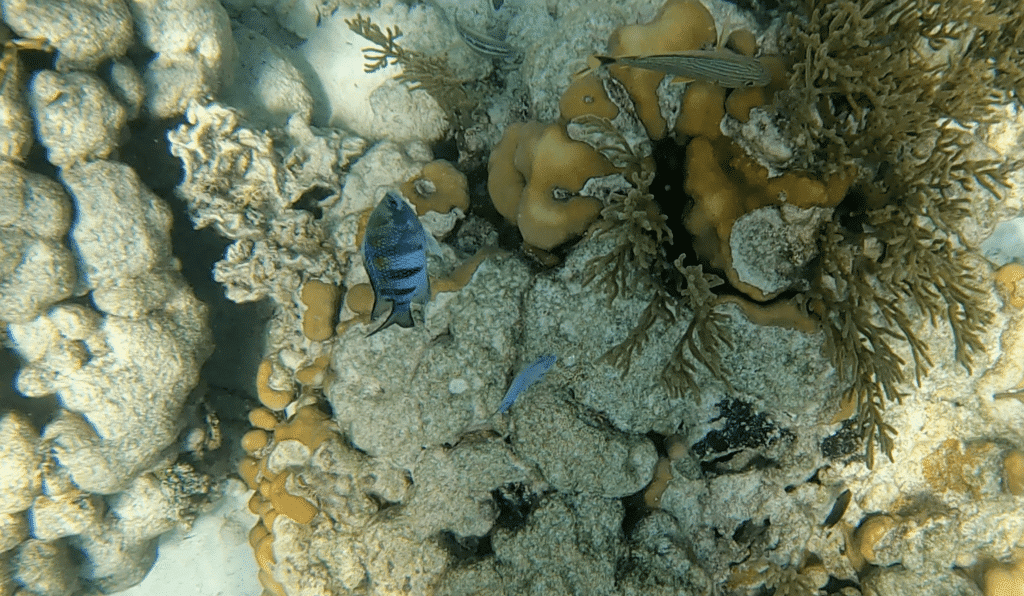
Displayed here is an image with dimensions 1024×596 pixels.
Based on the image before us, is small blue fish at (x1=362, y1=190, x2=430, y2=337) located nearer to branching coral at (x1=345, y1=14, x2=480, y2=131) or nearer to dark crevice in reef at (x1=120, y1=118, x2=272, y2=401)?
branching coral at (x1=345, y1=14, x2=480, y2=131)

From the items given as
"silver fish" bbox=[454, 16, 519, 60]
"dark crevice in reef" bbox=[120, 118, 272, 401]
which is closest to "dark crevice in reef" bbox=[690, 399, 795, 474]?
"silver fish" bbox=[454, 16, 519, 60]

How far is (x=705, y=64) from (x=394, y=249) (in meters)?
1.64

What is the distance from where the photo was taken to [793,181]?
2709 millimetres

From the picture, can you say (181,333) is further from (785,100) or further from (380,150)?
(785,100)

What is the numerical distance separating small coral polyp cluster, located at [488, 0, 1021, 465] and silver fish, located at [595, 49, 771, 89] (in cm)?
34

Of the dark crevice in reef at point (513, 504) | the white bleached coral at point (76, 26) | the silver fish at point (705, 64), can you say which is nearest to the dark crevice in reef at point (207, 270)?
the white bleached coral at point (76, 26)

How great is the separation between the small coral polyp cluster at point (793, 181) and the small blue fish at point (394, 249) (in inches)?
45.5

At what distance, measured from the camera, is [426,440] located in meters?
3.49

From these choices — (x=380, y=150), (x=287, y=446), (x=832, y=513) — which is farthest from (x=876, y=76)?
(x=287, y=446)

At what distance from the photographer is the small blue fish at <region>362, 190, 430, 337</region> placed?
2033mm

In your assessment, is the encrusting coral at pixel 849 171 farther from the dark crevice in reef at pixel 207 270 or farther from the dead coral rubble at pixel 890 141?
the dark crevice in reef at pixel 207 270

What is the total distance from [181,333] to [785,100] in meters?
4.52

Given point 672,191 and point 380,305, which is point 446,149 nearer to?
point 672,191

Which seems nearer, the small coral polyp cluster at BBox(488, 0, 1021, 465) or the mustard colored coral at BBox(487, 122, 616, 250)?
the small coral polyp cluster at BBox(488, 0, 1021, 465)
